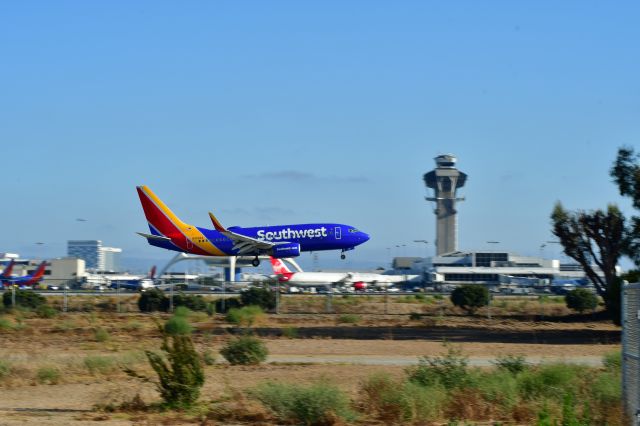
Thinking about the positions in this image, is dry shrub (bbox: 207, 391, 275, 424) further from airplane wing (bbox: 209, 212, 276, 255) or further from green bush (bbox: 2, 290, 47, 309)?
green bush (bbox: 2, 290, 47, 309)

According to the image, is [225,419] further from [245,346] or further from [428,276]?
[428,276]

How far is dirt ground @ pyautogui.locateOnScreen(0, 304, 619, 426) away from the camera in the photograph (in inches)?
778

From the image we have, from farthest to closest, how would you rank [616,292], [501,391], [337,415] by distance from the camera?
1. [616,292]
2. [501,391]
3. [337,415]

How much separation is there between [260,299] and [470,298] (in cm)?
1304

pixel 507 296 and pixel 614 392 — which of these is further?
pixel 507 296

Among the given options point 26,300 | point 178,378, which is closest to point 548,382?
point 178,378

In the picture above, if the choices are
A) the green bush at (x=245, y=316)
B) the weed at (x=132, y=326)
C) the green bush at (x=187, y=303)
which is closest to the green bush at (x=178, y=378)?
the weed at (x=132, y=326)

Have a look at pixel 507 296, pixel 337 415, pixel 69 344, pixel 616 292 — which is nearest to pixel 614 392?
pixel 337 415

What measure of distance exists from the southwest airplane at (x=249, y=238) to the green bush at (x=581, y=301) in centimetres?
1348

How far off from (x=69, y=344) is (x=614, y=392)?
77.7 ft

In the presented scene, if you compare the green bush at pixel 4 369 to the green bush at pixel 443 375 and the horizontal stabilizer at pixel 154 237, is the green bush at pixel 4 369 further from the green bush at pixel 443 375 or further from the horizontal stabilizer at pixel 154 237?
the horizontal stabilizer at pixel 154 237

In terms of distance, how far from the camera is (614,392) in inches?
667

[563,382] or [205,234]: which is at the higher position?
[205,234]

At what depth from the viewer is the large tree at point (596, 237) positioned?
54.0m
